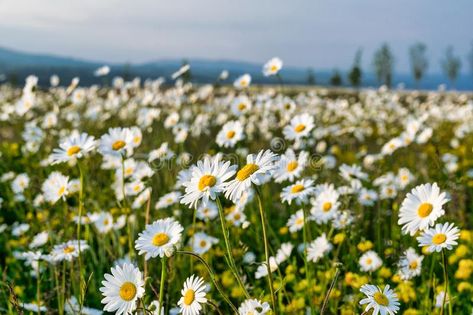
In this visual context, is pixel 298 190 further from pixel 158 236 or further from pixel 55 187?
pixel 55 187

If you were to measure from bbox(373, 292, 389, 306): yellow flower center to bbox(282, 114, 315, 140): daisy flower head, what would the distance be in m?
1.72

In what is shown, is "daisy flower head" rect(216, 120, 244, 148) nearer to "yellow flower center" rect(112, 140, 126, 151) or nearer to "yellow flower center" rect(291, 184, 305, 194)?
"yellow flower center" rect(112, 140, 126, 151)

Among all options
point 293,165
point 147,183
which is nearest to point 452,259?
point 293,165

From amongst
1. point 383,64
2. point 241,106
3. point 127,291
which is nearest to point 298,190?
point 127,291

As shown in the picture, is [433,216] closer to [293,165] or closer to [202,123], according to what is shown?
[293,165]

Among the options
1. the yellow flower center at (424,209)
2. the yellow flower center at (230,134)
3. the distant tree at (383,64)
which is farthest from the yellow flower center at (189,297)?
the distant tree at (383,64)

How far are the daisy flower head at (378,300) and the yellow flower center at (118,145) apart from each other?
1824 millimetres

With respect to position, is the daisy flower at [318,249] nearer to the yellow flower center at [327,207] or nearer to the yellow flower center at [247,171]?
the yellow flower center at [327,207]

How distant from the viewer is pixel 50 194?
306 cm

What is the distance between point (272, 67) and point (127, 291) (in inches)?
118

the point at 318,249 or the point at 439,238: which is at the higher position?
the point at 439,238

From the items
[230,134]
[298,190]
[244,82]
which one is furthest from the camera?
[244,82]

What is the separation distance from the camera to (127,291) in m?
1.81

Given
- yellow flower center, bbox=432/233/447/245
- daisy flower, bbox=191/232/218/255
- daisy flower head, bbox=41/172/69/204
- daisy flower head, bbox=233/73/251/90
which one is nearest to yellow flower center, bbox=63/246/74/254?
daisy flower head, bbox=41/172/69/204
